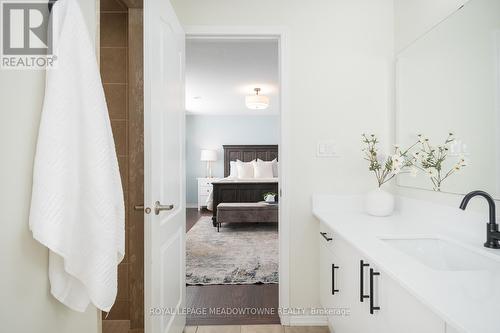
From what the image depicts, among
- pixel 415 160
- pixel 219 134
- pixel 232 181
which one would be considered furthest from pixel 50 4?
pixel 219 134

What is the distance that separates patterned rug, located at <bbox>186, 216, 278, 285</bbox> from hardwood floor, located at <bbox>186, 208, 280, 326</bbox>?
145 millimetres

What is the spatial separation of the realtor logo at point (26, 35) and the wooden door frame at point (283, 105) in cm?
144

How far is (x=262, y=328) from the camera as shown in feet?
6.63

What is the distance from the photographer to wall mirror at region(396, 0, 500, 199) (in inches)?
47.6

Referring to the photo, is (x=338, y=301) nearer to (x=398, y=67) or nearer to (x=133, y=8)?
(x=398, y=67)

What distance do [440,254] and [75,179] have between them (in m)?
1.61

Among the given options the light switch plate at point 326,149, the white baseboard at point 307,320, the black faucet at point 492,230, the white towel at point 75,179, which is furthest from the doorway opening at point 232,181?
the white towel at point 75,179

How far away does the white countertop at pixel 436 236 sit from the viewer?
69 centimetres

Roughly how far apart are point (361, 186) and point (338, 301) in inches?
34.2

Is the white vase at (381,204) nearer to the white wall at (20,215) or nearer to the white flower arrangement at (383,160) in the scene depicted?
the white flower arrangement at (383,160)

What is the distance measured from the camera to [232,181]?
5457mm

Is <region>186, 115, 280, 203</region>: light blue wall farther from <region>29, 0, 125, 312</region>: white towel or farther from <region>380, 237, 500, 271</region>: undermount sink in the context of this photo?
<region>29, 0, 125, 312</region>: white towel

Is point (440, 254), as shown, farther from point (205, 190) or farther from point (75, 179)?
point (205, 190)

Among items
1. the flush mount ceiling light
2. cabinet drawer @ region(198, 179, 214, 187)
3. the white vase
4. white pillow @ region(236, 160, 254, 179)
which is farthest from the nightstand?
the white vase
